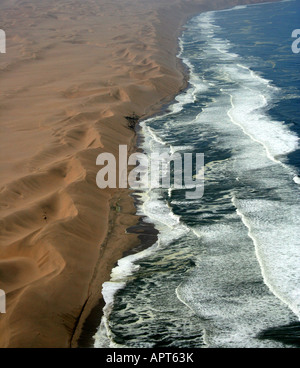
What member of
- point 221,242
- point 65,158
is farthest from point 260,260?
point 65,158

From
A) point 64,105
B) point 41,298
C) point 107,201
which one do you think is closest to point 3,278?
point 41,298

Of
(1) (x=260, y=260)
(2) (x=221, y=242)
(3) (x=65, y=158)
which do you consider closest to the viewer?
(1) (x=260, y=260)

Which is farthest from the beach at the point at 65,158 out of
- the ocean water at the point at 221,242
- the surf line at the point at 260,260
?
the surf line at the point at 260,260

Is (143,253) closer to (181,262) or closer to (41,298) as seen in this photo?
(181,262)

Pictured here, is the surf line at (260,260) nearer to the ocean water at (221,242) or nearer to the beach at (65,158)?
the ocean water at (221,242)

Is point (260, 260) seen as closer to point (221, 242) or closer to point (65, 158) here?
point (221, 242)

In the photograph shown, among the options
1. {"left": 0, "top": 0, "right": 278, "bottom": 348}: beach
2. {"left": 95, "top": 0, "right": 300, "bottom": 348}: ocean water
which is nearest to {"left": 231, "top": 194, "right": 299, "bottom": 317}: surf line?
{"left": 95, "top": 0, "right": 300, "bottom": 348}: ocean water
